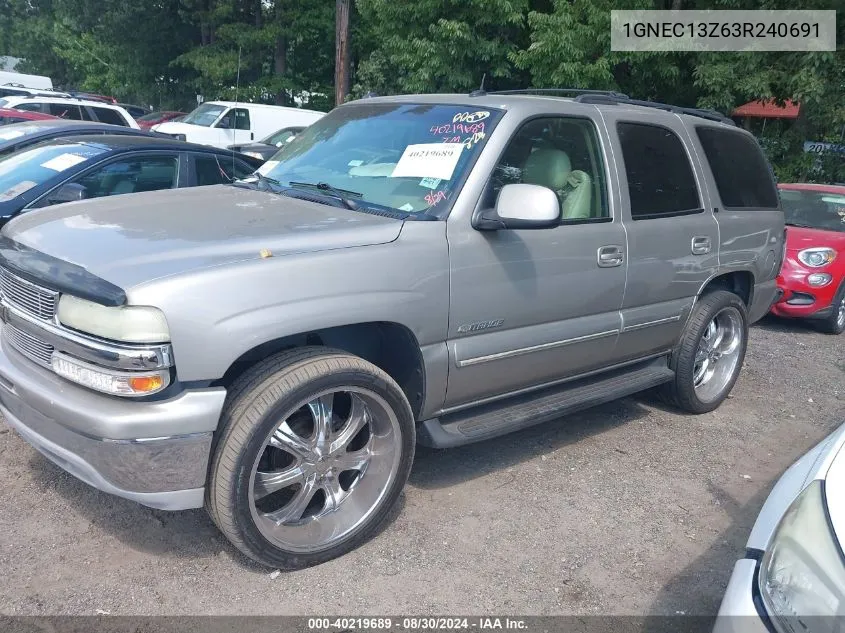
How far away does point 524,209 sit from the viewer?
3395mm

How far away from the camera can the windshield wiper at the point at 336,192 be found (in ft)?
11.8

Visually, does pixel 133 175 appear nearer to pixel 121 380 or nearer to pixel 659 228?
pixel 121 380

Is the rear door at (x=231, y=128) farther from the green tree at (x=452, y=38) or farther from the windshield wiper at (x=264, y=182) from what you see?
the windshield wiper at (x=264, y=182)

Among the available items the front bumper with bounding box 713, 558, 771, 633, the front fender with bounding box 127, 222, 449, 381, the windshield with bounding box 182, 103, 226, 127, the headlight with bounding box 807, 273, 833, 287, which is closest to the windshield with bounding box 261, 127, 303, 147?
the windshield with bounding box 182, 103, 226, 127

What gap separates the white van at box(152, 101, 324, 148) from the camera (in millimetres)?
18875

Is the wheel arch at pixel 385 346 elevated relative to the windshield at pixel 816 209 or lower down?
lower down

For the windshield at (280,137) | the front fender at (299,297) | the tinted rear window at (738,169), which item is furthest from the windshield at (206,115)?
the front fender at (299,297)

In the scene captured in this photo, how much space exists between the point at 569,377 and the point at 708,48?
11296 mm

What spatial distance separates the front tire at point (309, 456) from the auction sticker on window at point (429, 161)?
105cm

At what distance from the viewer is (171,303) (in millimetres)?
2637

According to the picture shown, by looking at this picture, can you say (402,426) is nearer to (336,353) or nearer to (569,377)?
(336,353)

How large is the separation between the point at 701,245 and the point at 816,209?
5.08 metres

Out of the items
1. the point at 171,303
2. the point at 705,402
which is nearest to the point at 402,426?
the point at 171,303

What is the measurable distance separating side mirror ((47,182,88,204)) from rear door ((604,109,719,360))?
11.4 ft
